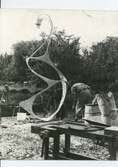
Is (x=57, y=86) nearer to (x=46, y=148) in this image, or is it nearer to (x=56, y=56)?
(x=56, y=56)

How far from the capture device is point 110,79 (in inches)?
60.9

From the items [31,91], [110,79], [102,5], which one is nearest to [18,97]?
[31,91]

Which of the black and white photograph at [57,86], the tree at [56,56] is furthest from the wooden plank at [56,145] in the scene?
the tree at [56,56]

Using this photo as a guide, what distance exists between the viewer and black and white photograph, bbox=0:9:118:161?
1.52m

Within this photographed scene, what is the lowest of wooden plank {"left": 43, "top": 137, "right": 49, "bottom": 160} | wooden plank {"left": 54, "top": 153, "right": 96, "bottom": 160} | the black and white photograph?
wooden plank {"left": 54, "top": 153, "right": 96, "bottom": 160}

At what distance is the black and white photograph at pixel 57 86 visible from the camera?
1.52 meters

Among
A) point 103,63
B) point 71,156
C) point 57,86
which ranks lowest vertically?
point 71,156

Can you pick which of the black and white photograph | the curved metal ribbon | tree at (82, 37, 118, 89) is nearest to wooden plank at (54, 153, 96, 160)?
the black and white photograph

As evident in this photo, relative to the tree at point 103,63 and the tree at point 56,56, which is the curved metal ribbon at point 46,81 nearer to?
the tree at point 56,56

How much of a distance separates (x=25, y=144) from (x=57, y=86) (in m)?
0.32

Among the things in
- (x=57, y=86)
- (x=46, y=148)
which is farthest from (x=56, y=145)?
(x=57, y=86)

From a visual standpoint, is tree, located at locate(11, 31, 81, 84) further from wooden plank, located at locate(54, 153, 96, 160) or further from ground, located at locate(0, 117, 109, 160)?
wooden plank, located at locate(54, 153, 96, 160)

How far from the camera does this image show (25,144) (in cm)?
152
